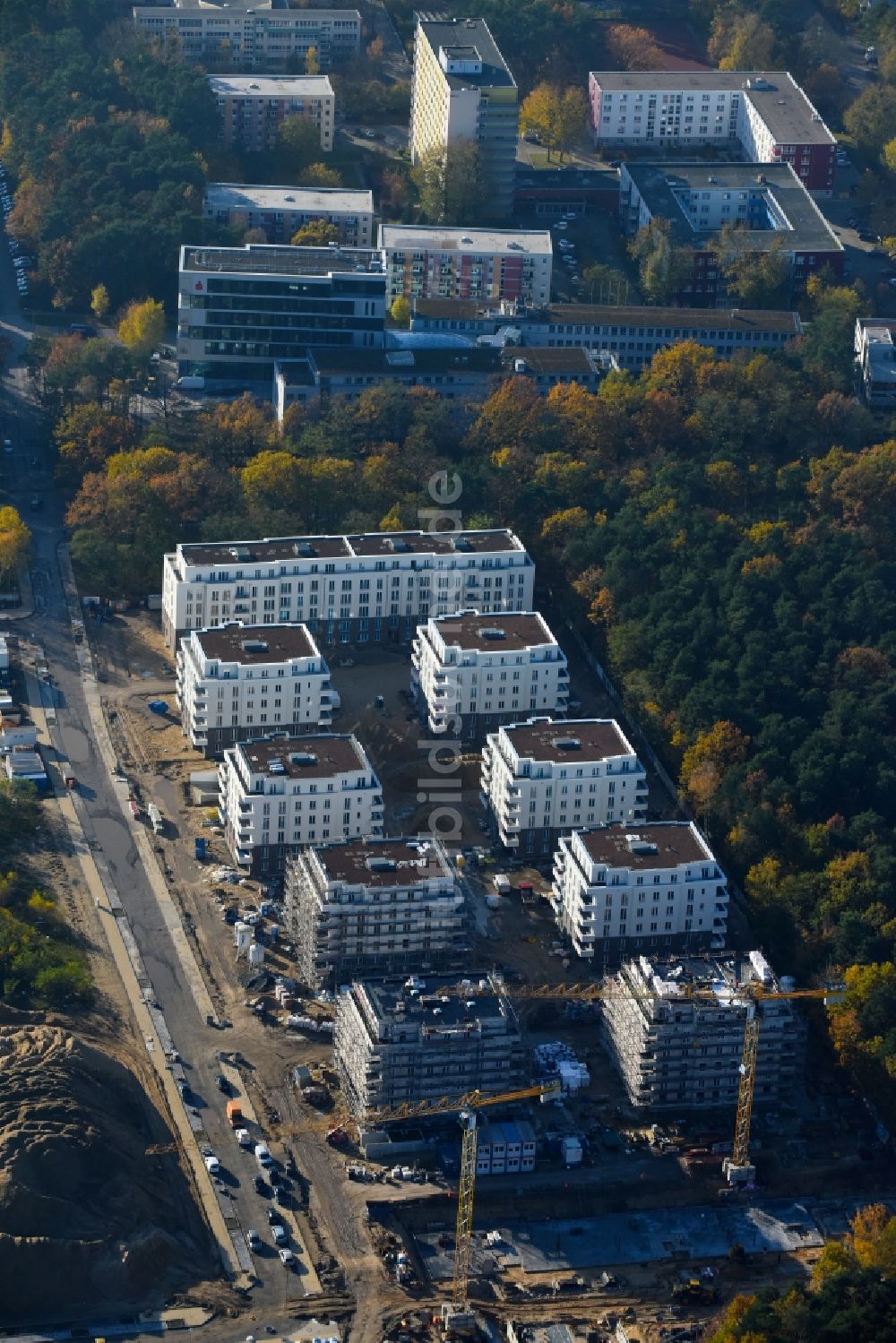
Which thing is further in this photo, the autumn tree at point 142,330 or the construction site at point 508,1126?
the autumn tree at point 142,330

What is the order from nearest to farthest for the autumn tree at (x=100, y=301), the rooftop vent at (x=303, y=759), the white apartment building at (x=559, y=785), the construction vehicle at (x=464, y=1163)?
the construction vehicle at (x=464, y=1163), the rooftop vent at (x=303, y=759), the white apartment building at (x=559, y=785), the autumn tree at (x=100, y=301)

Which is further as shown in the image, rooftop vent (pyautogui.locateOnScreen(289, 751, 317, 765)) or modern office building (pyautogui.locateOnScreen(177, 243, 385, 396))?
modern office building (pyautogui.locateOnScreen(177, 243, 385, 396))

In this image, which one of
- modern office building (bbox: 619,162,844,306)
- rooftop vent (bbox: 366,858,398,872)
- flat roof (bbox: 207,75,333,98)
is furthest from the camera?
flat roof (bbox: 207,75,333,98)

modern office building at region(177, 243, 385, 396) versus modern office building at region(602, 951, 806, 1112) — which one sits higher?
modern office building at region(177, 243, 385, 396)

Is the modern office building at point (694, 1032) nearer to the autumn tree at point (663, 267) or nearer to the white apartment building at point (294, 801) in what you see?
the white apartment building at point (294, 801)

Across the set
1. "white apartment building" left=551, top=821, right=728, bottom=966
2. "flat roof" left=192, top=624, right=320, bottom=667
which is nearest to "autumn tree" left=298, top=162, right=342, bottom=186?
"flat roof" left=192, top=624, right=320, bottom=667

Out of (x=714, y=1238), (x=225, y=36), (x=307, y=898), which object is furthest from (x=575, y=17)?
(x=714, y=1238)

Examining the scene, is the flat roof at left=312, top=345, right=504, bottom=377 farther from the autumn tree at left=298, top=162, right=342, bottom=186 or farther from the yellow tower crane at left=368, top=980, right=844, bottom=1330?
the yellow tower crane at left=368, top=980, right=844, bottom=1330

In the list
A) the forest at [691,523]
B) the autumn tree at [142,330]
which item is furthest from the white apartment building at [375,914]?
the autumn tree at [142,330]
